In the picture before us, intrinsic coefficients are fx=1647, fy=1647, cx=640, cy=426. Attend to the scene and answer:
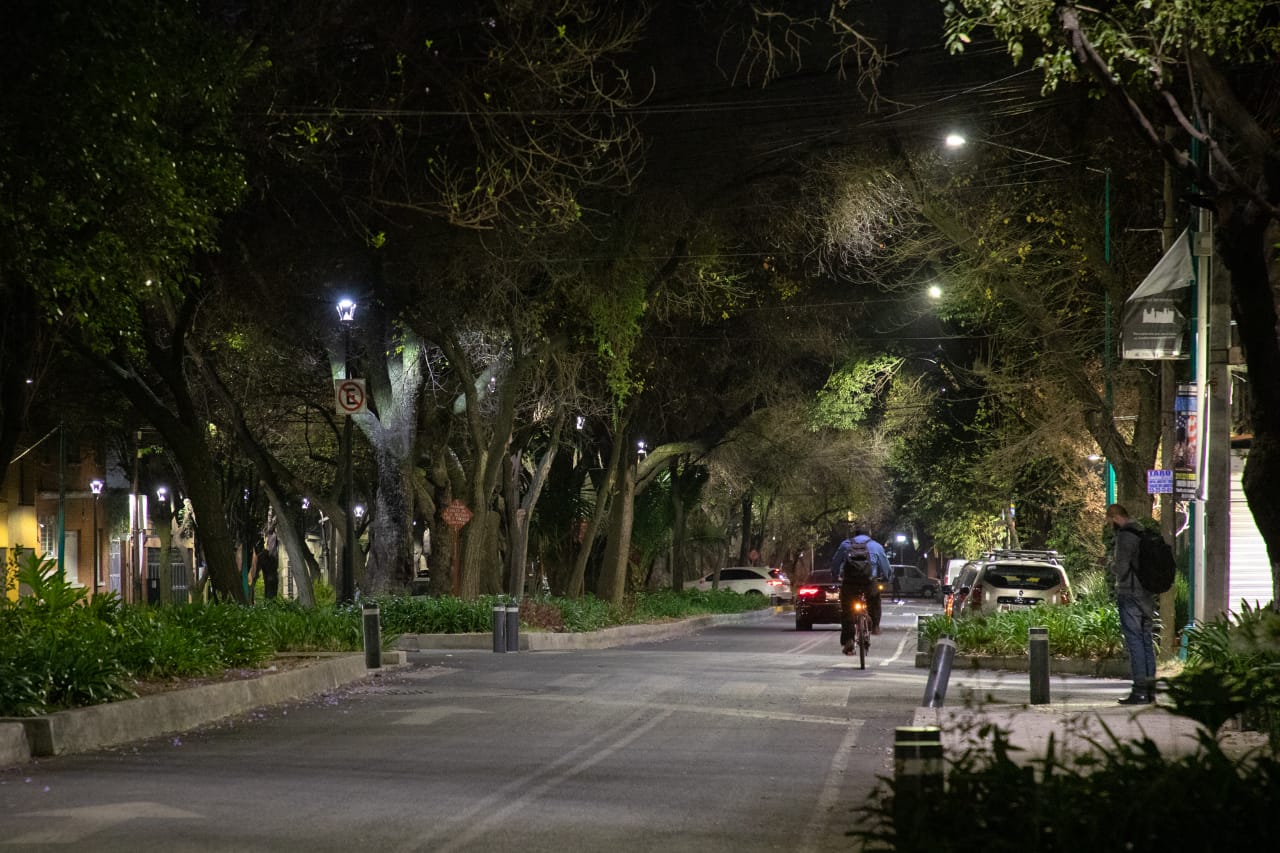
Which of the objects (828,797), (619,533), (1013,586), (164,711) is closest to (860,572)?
(1013,586)

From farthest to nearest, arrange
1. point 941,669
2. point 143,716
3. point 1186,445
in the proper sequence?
point 1186,445
point 941,669
point 143,716

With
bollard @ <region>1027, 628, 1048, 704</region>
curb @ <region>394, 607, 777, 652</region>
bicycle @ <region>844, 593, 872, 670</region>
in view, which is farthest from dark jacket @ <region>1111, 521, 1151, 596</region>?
curb @ <region>394, 607, 777, 652</region>

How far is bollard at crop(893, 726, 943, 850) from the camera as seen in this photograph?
249 inches

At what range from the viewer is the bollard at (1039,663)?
15.5 metres

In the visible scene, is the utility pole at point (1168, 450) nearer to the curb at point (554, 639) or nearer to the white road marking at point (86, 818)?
the curb at point (554, 639)

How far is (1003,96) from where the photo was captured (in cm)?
2456

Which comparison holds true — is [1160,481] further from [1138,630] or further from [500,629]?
[500,629]

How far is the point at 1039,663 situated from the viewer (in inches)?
610

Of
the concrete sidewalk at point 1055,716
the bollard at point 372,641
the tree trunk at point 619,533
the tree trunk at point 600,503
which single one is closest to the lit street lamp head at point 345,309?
the bollard at point 372,641

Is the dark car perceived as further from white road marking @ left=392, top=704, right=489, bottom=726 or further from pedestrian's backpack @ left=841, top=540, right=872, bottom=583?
white road marking @ left=392, top=704, right=489, bottom=726

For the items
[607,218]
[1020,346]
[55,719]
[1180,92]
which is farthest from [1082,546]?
[55,719]

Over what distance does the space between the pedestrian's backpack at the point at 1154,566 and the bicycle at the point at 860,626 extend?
22.2 ft

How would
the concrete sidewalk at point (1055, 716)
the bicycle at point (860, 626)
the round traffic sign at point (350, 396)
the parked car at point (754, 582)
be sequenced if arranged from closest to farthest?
the concrete sidewalk at point (1055, 716) < the bicycle at point (860, 626) < the round traffic sign at point (350, 396) < the parked car at point (754, 582)

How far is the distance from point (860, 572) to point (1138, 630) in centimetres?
721
